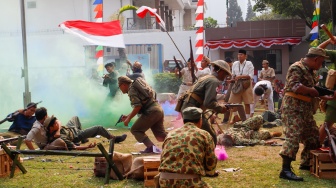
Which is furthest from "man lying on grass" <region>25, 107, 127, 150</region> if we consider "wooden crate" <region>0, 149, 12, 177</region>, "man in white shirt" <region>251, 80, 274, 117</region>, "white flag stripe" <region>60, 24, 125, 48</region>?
"man in white shirt" <region>251, 80, 274, 117</region>

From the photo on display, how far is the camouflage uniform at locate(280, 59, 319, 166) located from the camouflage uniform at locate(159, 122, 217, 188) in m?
2.03

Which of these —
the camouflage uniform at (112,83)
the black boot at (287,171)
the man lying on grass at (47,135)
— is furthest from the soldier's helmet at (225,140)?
the camouflage uniform at (112,83)

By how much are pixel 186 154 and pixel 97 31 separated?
909 centimetres

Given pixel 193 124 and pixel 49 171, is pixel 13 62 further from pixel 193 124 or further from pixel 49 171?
pixel 193 124

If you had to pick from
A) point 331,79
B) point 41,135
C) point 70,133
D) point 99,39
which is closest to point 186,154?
point 331,79

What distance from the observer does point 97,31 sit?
42.6 ft

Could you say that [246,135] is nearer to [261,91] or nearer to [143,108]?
[143,108]

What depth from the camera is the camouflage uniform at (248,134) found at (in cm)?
902

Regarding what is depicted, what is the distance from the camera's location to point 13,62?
14766 millimetres

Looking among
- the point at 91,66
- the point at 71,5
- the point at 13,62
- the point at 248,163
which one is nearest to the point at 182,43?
the point at 71,5

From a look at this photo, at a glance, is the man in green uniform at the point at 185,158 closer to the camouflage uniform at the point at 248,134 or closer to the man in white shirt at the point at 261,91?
the camouflage uniform at the point at 248,134

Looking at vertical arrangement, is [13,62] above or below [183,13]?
below

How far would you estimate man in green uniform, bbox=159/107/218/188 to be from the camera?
4.41 meters

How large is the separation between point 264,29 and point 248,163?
19.1 meters
